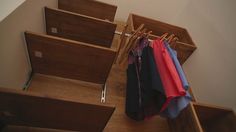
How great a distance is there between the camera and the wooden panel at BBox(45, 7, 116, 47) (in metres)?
1.47

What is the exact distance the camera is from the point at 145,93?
4.15 ft

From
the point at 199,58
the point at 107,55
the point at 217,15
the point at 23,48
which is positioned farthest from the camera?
the point at 199,58

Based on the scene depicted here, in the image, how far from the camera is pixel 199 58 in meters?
1.85

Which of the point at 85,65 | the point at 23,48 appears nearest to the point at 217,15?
the point at 85,65

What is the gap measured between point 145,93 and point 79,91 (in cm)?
61

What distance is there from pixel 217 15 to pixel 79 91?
66.7 inches

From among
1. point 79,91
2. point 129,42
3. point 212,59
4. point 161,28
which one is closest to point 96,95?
point 79,91

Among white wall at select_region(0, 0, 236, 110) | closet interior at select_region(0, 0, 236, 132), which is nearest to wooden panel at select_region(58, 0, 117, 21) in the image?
closet interior at select_region(0, 0, 236, 132)

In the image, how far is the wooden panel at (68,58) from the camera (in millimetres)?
1117

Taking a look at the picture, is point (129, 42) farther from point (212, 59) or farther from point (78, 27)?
point (212, 59)

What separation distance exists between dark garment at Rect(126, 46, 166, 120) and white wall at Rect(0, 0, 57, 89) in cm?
88

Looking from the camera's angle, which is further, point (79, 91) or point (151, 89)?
point (79, 91)

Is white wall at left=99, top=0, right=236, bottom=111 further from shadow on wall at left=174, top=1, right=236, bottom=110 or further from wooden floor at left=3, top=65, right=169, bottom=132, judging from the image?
wooden floor at left=3, top=65, right=169, bottom=132

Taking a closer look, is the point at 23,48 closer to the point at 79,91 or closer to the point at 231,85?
the point at 79,91
